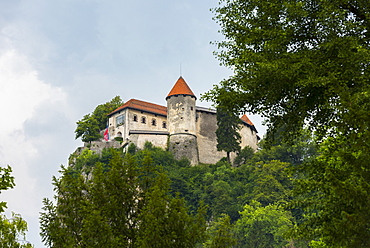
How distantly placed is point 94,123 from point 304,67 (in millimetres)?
64066

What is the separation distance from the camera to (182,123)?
7038 cm

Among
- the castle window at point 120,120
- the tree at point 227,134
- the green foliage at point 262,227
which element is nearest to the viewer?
the green foliage at point 262,227


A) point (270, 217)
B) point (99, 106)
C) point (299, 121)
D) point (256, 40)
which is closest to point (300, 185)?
→ point (299, 121)

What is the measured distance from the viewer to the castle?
68750 mm

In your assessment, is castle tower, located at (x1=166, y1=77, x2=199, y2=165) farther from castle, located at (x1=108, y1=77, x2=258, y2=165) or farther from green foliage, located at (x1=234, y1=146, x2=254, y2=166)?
green foliage, located at (x1=234, y1=146, x2=254, y2=166)

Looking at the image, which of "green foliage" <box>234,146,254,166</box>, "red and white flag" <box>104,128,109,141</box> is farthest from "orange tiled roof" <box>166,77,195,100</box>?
"green foliage" <box>234,146,254,166</box>

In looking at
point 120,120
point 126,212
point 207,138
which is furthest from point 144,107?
point 126,212

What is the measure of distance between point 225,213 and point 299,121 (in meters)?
43.5

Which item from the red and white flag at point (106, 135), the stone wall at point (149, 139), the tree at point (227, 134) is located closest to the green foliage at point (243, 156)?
the tree at point (227, 134)

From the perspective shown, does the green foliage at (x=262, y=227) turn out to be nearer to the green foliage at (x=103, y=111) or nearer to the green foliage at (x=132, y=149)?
the green foliage at (x=132, y=149)

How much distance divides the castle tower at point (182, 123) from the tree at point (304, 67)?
177 ft

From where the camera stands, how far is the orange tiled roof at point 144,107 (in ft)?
239

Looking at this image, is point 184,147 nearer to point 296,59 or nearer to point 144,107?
point 144,107

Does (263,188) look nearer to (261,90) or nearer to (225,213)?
(225,213)
